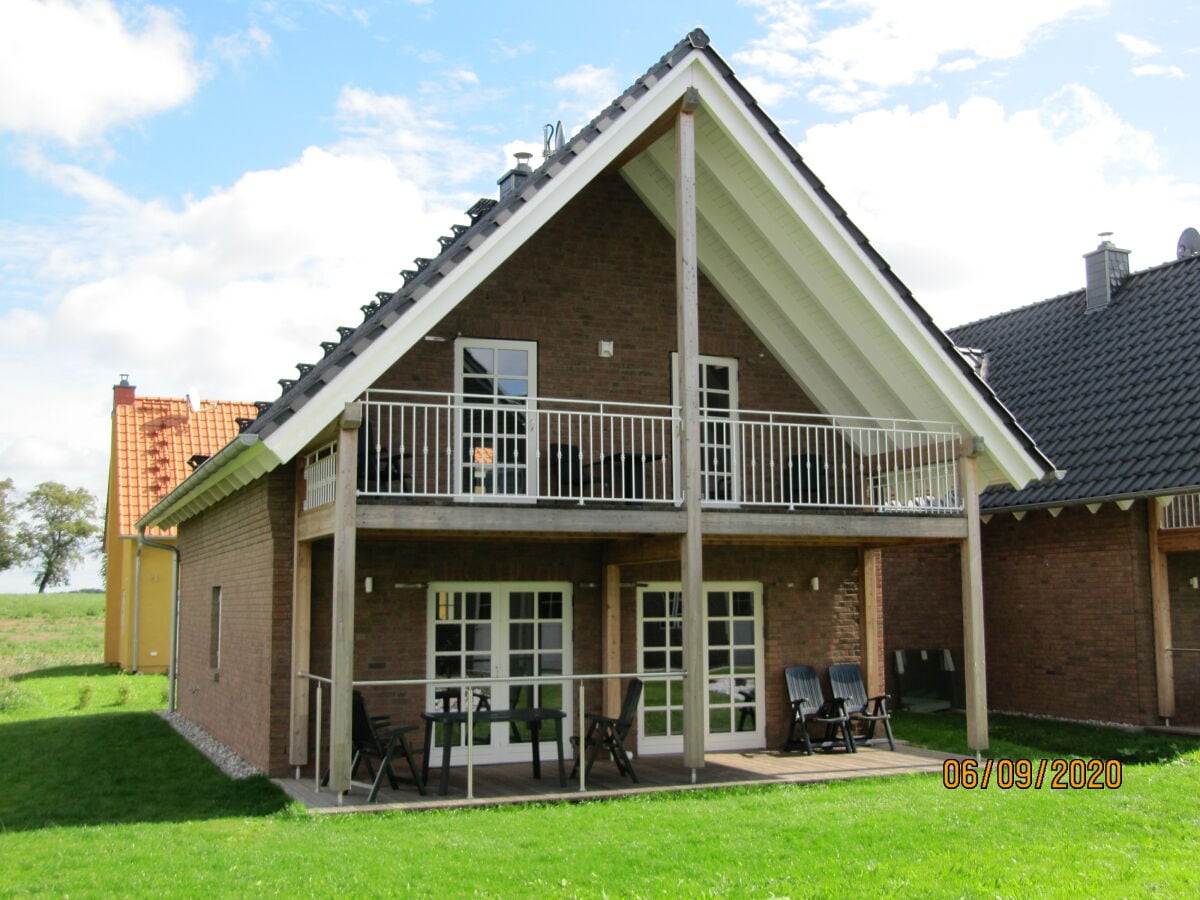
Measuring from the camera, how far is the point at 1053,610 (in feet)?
53.5

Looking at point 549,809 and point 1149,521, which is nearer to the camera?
point 549,809

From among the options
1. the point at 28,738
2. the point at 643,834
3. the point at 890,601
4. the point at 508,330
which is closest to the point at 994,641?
the point at 890,601

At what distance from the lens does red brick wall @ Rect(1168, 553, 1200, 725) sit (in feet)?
49.8

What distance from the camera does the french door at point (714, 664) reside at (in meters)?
13.5

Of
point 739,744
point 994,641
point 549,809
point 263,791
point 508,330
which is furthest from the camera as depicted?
point 994,641

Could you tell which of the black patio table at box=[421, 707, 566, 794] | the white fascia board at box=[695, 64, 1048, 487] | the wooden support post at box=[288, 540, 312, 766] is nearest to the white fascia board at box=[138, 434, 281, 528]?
the wooden support post at box=[288, 540, 312, 766]

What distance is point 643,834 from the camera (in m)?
8.56

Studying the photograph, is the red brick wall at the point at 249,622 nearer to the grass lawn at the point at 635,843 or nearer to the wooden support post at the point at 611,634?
the grass lawn at the point at 635,843

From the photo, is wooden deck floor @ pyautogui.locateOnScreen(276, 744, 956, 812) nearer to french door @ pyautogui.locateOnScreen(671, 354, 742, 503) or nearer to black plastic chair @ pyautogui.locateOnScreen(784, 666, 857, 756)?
black plastic chair @ pyautogui.locateOnScreen(784, 666, 857, 756)

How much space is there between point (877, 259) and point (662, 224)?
290cm

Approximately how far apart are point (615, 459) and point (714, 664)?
287 cm

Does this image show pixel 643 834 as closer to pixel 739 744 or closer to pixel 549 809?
pixel 549 809

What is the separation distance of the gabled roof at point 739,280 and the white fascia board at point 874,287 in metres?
0.01

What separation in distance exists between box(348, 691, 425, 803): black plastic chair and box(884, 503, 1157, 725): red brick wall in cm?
916
